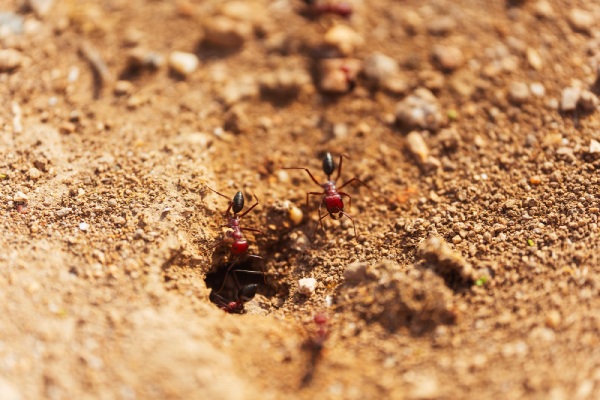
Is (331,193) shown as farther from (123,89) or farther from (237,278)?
(123,89)

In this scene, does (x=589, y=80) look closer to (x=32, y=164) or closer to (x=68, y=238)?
(x=68, y=238)

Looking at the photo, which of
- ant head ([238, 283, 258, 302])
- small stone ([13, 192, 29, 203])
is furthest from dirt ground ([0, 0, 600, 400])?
ant head ([238, 283, 258, 302])

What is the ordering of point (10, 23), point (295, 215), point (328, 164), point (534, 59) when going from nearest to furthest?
1. point (295, 215)
2. point (328, 164)
3. point (534, 59)
4. point (10, 23)

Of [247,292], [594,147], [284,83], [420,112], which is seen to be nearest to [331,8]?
[284,83]

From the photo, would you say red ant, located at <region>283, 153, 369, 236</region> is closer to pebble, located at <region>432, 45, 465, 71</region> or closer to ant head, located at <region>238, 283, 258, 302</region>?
ant head, located at <region>238, 283, 258, 302</region>

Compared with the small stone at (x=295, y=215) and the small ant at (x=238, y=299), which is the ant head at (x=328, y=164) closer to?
the small stone at (x=295, y=215)

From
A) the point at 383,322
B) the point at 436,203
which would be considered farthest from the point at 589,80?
the point at 383,322
